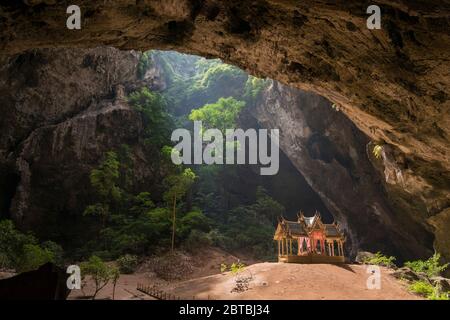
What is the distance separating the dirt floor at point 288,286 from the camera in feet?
36.8

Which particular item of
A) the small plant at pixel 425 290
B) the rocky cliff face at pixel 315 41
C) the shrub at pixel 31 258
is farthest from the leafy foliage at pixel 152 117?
the small plant at pixel 425 290

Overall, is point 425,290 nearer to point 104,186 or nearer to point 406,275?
point 406,275

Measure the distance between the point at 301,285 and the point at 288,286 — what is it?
50cm

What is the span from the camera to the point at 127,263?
63.2 ft

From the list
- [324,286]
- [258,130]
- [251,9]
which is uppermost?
[258,130]

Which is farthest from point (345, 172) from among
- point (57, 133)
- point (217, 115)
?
point (57, 133)

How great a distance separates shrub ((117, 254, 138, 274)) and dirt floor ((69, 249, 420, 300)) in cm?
228

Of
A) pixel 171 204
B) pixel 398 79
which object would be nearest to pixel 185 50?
pixel 398 79

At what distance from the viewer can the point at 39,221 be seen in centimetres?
2142

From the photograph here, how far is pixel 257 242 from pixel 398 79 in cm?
1994

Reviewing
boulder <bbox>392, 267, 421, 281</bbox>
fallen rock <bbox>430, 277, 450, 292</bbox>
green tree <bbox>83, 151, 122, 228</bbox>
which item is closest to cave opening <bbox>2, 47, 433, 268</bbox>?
green tree <bbox>83, 151, 122, 228</bbox>

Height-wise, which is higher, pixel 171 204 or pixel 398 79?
pixel 398 79

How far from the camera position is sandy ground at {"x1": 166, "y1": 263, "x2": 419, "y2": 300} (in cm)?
1115
